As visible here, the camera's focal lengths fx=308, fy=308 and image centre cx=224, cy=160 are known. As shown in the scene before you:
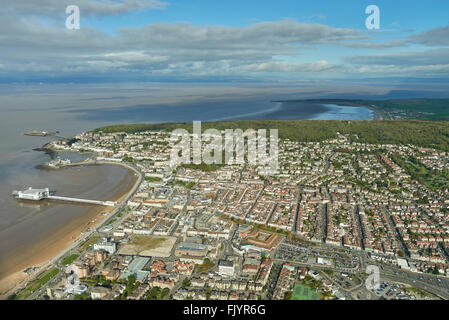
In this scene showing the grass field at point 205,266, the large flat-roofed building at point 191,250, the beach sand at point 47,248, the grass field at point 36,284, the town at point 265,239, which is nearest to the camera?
the grass field at point 36,284

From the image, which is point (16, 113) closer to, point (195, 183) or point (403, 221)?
point (195, 183)

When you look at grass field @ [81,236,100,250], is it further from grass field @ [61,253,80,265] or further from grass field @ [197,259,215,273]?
A: grass field @ [197,259,215,273]

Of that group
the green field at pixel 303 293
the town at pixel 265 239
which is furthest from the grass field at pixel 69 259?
the green field at pixel 303 293

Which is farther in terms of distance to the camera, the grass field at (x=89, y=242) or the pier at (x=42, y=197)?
the pier at (x=42, y=197)

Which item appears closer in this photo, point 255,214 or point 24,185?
point 255,214

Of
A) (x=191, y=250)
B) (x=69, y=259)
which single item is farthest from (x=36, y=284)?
(x=191, y=250)

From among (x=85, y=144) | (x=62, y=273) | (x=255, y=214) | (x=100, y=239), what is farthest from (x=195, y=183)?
(x=85, y=144)

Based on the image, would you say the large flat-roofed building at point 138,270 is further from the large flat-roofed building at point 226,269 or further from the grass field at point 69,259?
the large flat-roofed building at point 226,269
